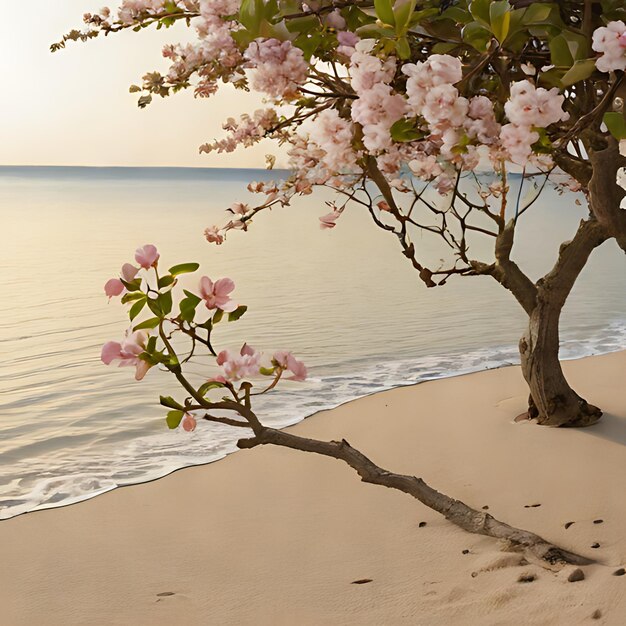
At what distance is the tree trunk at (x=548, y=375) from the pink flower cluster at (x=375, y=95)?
206 cm

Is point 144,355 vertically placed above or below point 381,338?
above

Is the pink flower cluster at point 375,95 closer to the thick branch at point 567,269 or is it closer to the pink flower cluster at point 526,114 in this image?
the pink flower cluster at point 526,114

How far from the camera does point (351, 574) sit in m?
2.08

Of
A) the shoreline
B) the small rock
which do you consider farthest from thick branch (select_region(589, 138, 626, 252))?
the shoreline

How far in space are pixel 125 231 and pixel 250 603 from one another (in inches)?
467

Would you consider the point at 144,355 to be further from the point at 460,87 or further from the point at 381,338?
the point at 381,338

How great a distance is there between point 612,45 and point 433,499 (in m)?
1.52

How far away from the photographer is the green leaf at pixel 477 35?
1.06m

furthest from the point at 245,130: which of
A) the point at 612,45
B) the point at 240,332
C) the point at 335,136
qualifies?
the point at 240,332

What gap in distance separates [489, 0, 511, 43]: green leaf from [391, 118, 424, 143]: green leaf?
186 millimetres

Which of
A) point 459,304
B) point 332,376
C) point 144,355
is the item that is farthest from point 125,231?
point 144,355

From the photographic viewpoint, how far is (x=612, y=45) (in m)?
0.95

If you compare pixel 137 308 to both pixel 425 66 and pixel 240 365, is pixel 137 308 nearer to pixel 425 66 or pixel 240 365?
pixel 240 365

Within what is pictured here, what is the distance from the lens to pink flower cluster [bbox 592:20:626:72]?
95cm
